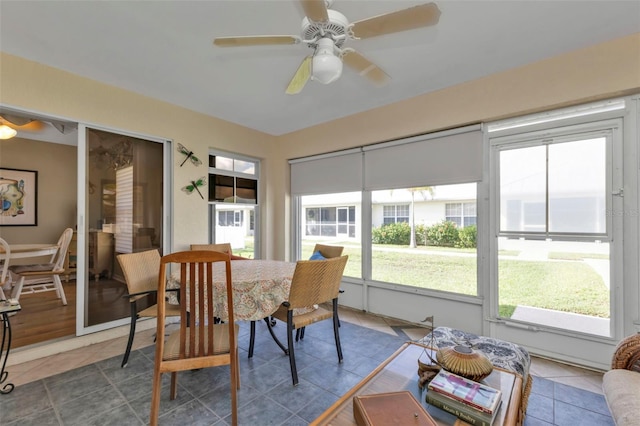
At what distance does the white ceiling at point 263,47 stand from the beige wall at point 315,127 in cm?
11

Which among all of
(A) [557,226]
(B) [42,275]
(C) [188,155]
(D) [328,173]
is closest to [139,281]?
(C) [188,155]

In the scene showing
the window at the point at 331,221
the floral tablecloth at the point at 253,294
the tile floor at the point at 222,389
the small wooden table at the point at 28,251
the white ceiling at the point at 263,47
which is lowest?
the tile floor at the point at 222,389

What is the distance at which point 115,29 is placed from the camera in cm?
208

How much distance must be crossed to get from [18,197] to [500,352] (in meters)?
7.01

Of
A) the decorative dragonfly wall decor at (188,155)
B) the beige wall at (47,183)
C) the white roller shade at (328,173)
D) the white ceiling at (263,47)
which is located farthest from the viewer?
the beige wall at (47,183)

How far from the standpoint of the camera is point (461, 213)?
3.10 m

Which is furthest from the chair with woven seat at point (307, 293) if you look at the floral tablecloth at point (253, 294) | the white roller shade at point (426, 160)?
the white roller shade at point (426, 160)

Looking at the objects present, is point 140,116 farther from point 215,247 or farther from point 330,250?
point 330,250

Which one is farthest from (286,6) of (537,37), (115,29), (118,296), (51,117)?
(118,296)

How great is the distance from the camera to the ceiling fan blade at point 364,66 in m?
1.85

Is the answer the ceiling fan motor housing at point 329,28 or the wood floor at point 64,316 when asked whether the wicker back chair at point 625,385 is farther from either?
the wood floor at point 64,316

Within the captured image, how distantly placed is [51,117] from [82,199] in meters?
0.81

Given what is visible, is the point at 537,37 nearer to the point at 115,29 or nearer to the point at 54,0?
the point at 115,29

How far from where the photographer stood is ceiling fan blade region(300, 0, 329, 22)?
1317mm
